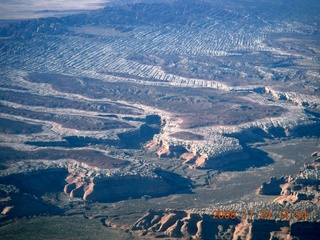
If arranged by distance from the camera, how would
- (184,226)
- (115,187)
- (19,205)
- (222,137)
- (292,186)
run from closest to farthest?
1. (184,226)
2. (19,205)
3. (292,186)
4. (115,187)
5. (222,137)

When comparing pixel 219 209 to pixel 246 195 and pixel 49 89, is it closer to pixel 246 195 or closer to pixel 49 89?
pixel 246 195

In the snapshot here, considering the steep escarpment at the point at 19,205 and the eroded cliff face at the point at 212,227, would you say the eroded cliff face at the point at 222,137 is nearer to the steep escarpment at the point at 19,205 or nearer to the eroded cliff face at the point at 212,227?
the eroded cliff face at the point at 212,227

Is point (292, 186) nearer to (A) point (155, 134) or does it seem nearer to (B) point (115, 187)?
(B) point (115, 187)

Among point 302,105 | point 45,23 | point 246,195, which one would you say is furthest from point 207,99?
point 45,23

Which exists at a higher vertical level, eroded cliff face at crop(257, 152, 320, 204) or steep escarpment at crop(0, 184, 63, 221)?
eroded cliff face at crop(257, 152, 320, 204)

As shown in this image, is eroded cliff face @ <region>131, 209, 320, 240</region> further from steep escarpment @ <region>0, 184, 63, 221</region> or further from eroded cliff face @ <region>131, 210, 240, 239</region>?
steep escarpment @ <region>0, 184, 63, 221</region>

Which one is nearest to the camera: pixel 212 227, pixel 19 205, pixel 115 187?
pixel 212 227

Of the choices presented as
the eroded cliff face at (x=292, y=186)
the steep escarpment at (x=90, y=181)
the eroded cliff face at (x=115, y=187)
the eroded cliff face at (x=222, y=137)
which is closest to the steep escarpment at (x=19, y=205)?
the steep escarpment at (x=90, y=181)

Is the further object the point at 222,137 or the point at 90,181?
the point at 222,137

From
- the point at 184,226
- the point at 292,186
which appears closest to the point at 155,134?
the point at 292,186

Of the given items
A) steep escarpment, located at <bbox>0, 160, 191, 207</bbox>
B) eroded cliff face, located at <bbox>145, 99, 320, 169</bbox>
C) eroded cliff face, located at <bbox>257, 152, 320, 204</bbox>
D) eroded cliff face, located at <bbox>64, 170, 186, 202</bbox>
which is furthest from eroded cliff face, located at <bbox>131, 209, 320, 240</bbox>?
eroded cliff face, located at <bbox>145, 99, 320, 169</bbox>

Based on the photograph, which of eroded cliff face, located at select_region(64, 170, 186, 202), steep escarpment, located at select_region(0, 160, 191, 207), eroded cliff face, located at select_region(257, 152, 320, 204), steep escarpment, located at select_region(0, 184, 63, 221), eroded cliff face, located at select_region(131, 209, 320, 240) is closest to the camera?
eroded cliff face, located at select_region(131, 209, 320, 240)
